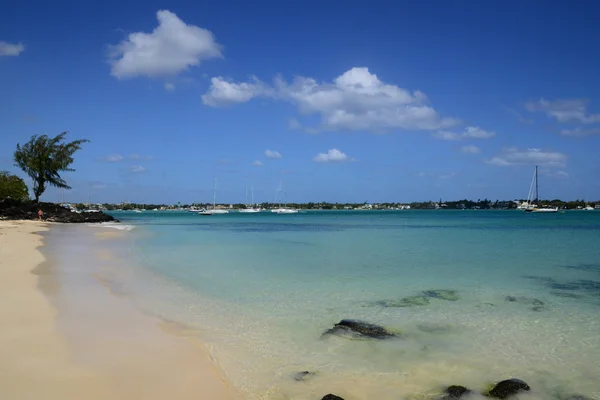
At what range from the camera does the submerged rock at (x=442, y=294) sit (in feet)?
36.4

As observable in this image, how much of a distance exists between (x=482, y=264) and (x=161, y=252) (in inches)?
623

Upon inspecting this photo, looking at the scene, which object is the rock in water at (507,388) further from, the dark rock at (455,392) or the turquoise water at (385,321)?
the dark rock at (455,392)

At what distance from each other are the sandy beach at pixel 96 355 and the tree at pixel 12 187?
50.7 metres

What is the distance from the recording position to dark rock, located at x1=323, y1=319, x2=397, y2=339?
772 cm

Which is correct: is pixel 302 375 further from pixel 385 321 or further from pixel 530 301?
pixel 530 301

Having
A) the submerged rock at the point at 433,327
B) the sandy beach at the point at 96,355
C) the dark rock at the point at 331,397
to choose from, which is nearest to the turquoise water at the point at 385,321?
the submerged rock at the point at 433,327

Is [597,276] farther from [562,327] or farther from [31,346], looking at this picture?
[31,346]

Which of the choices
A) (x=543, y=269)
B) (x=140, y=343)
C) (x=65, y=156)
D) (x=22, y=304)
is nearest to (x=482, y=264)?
(x=543, y=269)

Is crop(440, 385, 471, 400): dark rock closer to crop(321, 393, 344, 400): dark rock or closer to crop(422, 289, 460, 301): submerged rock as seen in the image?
crop(321, 393, 344, 400): dark rock

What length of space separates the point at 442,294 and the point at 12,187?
187 feet

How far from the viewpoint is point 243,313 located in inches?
367

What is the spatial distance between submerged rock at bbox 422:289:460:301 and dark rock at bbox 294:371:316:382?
6.30 metres

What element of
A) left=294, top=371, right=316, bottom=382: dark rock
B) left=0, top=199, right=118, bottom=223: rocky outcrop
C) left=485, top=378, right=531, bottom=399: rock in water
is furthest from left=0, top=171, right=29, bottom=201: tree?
left=485, top=378, right=531, bottom=399: rock in water

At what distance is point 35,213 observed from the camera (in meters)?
52.7
